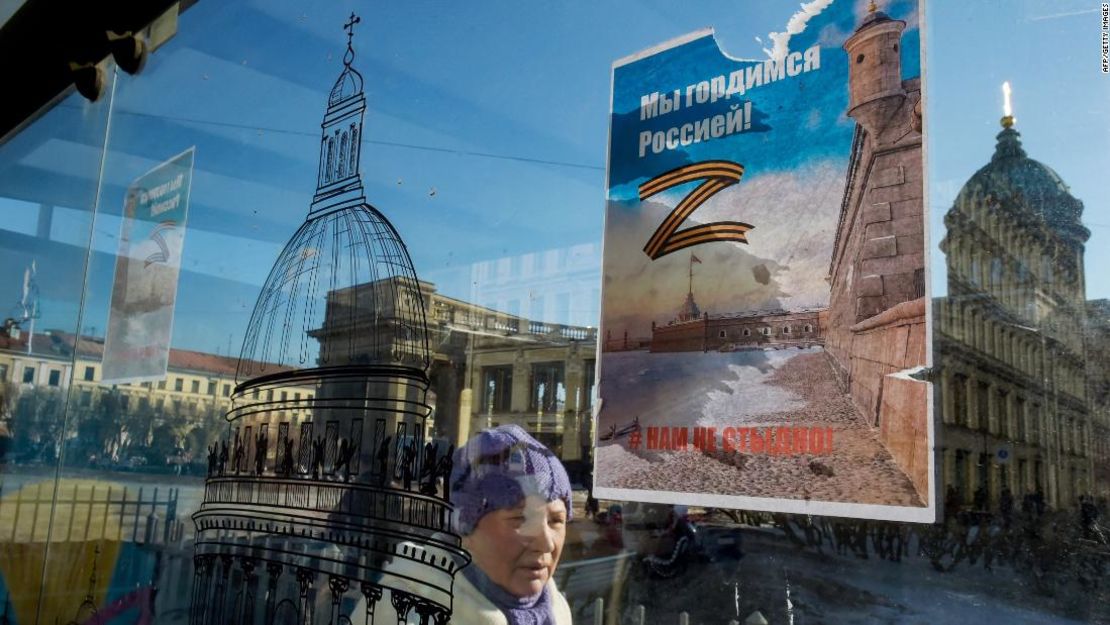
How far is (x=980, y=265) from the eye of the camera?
1122 millimetres

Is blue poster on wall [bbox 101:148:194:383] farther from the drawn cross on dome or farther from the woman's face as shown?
the woman's face

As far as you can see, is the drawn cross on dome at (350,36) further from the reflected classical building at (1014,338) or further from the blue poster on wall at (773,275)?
the reflected classical building at (1014,338)

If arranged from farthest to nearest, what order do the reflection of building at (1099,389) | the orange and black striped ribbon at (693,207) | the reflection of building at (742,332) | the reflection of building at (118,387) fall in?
the reflection of building at (118,387)
the orange and black striped ribbon at (693,207)
the reflection of building at (742,332)
the reflection of building at (1099,389)

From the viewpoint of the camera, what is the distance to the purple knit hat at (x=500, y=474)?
1606 mm

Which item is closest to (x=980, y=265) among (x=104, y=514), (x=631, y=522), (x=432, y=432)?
(x=631, y=522)

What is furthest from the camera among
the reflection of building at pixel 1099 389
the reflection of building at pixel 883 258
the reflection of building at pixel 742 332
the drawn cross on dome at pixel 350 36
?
the drawn cross on dome at pixel 350 36

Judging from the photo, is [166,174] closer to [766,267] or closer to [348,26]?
[348,26]

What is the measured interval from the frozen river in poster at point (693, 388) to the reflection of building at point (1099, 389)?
1.17ft

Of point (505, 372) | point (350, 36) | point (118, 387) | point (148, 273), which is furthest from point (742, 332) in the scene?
point (118, 387)

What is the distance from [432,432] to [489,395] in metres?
0.18

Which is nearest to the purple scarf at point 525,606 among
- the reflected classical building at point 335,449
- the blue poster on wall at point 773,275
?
the reflected classical building at point 335,449

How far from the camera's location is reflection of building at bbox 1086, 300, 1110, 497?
1.00 meters

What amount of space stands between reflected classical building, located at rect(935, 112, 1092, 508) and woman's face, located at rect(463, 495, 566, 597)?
0.73m

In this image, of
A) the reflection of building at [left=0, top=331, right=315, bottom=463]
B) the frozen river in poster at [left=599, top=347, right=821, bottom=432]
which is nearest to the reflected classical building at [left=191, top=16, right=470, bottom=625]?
the reflection of building at [left=0, top=331, right=315, bottom=463]
